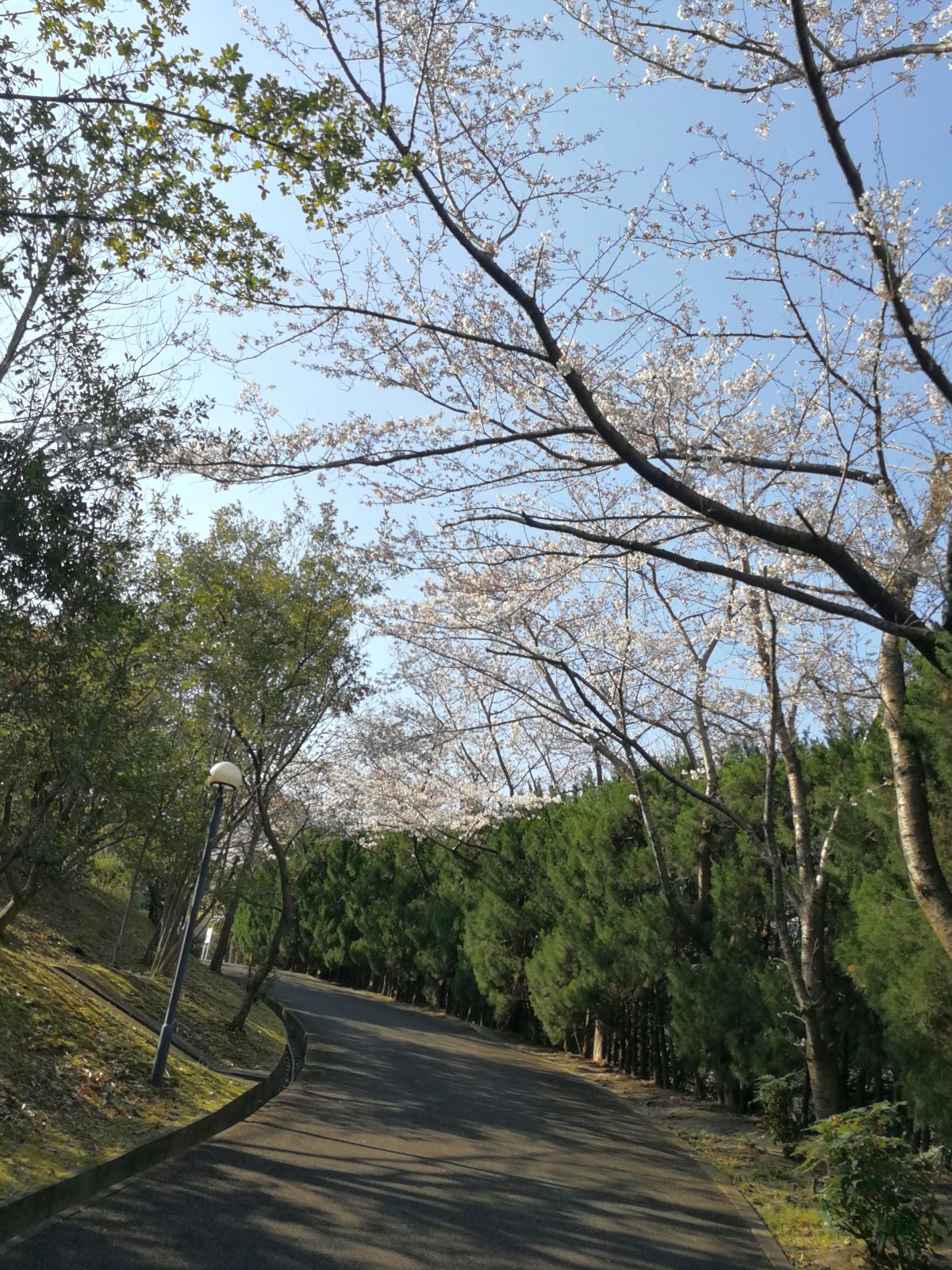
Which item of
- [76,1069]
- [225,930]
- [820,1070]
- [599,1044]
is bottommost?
[599,1044]

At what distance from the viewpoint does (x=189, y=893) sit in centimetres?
1466

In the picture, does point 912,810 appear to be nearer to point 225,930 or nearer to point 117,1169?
point 117,1169

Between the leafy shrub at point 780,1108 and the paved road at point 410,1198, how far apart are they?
0.93m

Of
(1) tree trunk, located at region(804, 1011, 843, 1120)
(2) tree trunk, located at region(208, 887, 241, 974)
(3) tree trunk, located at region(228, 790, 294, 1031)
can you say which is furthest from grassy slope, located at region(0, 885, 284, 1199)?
(1) tree trunk, located at region(804, 1011, 843, 1120)

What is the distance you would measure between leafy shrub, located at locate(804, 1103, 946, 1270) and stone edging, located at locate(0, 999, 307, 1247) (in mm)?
4323

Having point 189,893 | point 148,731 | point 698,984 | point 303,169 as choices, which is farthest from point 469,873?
point 303,169

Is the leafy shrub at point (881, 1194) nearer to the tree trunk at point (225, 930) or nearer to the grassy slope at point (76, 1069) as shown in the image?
the grassy slope at point (76, 1069)

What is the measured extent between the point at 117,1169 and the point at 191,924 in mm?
3660

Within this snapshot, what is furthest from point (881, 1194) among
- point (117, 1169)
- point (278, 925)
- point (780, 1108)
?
point (278, 925)

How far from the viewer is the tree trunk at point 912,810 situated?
6.54m

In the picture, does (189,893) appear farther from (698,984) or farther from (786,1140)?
(786,1140)

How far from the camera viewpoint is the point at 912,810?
6.93 m

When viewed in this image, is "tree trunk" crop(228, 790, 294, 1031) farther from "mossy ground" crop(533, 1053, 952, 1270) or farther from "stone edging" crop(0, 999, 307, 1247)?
"mossy ground" crop(533, 1053, 952, 1270)

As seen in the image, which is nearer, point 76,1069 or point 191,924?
point 76,1069
